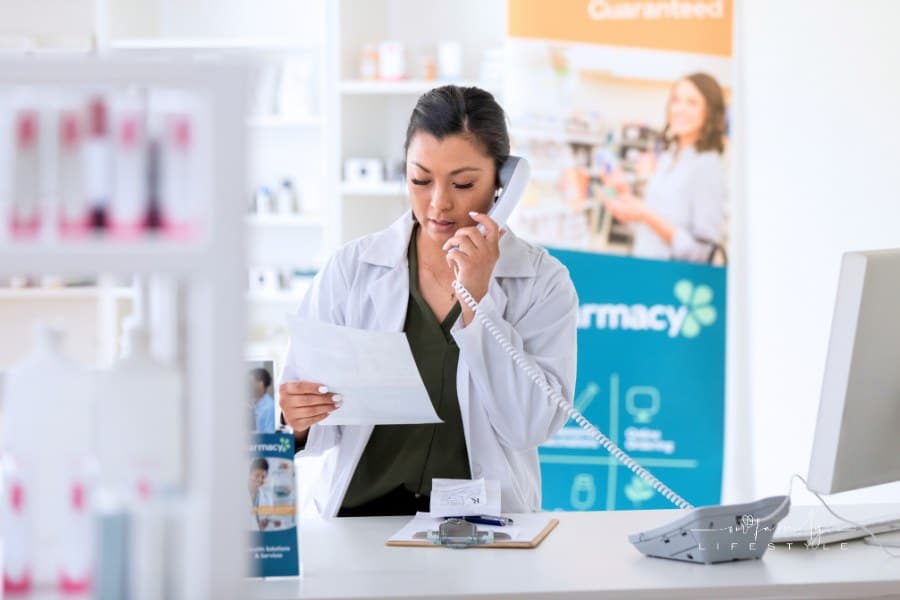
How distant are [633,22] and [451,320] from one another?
6.60ft

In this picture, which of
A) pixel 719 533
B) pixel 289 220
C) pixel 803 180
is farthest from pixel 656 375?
pixel 719 533

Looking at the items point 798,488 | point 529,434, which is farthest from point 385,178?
point 529,434

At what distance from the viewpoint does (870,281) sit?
1958 mm

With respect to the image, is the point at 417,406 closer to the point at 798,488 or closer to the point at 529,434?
the point at 529,434

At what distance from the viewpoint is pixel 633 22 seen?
14.1 feet

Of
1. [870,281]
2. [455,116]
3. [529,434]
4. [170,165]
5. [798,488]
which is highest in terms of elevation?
[455,116]

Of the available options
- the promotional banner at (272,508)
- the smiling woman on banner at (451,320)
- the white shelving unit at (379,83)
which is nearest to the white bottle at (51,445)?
the promotional banner at (272,508)

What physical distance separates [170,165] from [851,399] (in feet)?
3.93

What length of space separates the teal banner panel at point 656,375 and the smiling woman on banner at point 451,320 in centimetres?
162

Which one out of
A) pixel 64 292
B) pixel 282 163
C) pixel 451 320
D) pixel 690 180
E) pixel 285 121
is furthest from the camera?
pixel 282 163

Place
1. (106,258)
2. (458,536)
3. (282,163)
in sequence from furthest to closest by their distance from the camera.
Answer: (282,163)
(458,536)
(106,258)

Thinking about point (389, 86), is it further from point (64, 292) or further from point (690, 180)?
point (64, 292)

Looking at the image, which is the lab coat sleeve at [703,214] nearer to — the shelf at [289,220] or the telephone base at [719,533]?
the shelf at [289,220]

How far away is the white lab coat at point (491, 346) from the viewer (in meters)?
2.56
